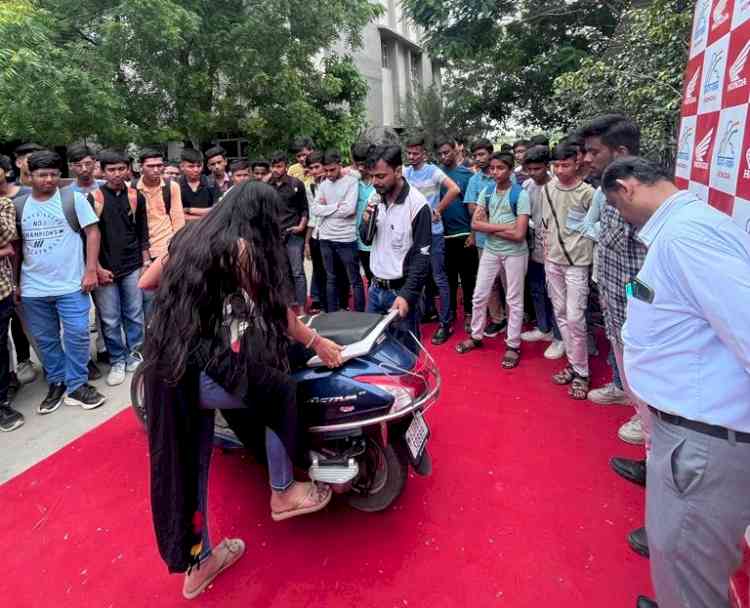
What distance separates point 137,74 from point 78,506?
31.8ft

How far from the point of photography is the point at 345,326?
260 centimetres

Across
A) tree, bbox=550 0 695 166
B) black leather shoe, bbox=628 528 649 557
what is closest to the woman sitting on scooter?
black leather shoe, bbox=628 528 649 557

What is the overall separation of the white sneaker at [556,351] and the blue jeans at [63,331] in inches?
148

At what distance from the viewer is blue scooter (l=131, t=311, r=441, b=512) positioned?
2266 mm

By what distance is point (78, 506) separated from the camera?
2709 mm

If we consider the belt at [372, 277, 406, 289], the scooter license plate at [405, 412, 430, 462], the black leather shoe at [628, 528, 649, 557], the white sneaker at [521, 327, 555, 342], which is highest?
the belt at [372, 277, 406, 289]

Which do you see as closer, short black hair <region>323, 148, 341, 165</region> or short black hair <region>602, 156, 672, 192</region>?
short black hair <region>602, 156, 672, 192</region>

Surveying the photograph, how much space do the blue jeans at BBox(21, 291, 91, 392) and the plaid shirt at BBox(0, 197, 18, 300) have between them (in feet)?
0.61

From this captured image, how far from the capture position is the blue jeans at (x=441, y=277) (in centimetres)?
483

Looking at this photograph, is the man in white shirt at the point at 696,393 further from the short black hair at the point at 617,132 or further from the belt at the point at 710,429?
the short black hair at the point at 617,132

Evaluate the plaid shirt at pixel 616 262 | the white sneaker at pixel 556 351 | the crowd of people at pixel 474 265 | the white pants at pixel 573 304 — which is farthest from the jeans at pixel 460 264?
the plaid shirt at pixel 616 262

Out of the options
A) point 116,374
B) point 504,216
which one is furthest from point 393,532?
point 116,374

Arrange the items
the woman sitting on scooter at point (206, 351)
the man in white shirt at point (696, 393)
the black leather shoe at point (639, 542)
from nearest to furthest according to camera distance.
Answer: the man in white shirt at point (696, 393), the woman sitting on scooter at point (206, 351), the black leather shoe at point (639, 542)

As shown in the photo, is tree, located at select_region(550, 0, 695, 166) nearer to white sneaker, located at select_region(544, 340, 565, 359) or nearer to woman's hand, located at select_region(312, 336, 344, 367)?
white sneaker, located at select_region(544, 340, 565, 359)
